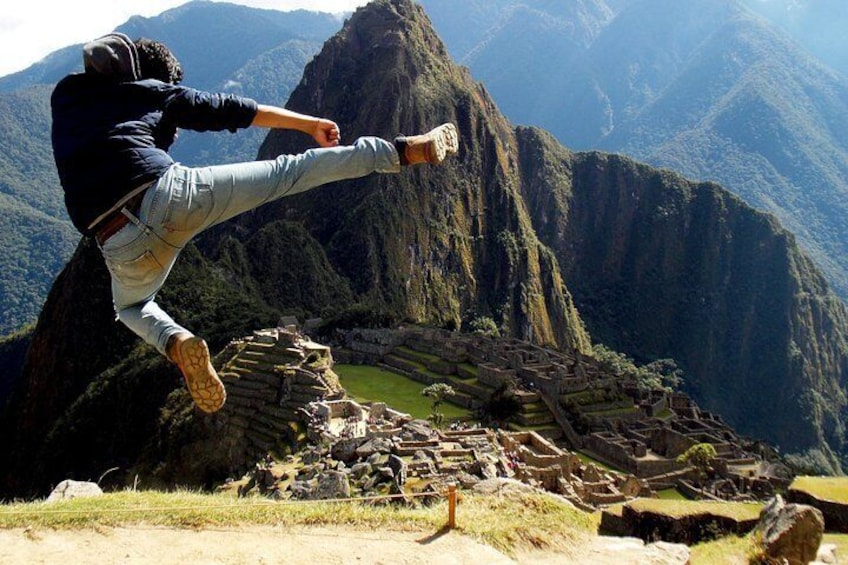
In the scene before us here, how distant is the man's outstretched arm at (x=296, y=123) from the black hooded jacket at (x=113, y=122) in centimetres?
22

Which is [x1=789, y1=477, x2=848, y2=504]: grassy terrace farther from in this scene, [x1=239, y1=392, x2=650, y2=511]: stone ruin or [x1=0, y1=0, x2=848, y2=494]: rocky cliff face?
[x1=0, y1=0, x2=848, y2=494]: rocky cliff face

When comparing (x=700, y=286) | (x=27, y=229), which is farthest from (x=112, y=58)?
(x=700, y=286)

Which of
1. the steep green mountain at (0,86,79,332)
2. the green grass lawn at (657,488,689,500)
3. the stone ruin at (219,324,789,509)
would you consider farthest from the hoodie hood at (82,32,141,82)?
A: the steep green mountain at (0,86,79,332)

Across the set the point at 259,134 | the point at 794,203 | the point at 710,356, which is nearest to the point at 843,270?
the point at 794,203

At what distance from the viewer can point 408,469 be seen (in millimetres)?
12484

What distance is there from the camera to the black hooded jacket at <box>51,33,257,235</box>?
536 cm

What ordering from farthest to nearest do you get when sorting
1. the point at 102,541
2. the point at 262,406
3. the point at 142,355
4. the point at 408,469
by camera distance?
the point at 142,355 → the point at 262,406 → the point at 408,469 → the point at 102,541

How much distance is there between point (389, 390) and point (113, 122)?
1597 inches

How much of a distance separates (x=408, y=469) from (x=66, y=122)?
27.4 ft

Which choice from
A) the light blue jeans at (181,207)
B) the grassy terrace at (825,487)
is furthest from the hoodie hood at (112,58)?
the grassy terrace at (825,487)

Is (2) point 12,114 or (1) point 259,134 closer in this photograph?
(2) point 12,114

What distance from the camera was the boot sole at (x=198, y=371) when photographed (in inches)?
211

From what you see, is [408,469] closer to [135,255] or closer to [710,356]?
[135,255]

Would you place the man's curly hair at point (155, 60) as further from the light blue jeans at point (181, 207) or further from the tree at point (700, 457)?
the tree at point (700, 457)
